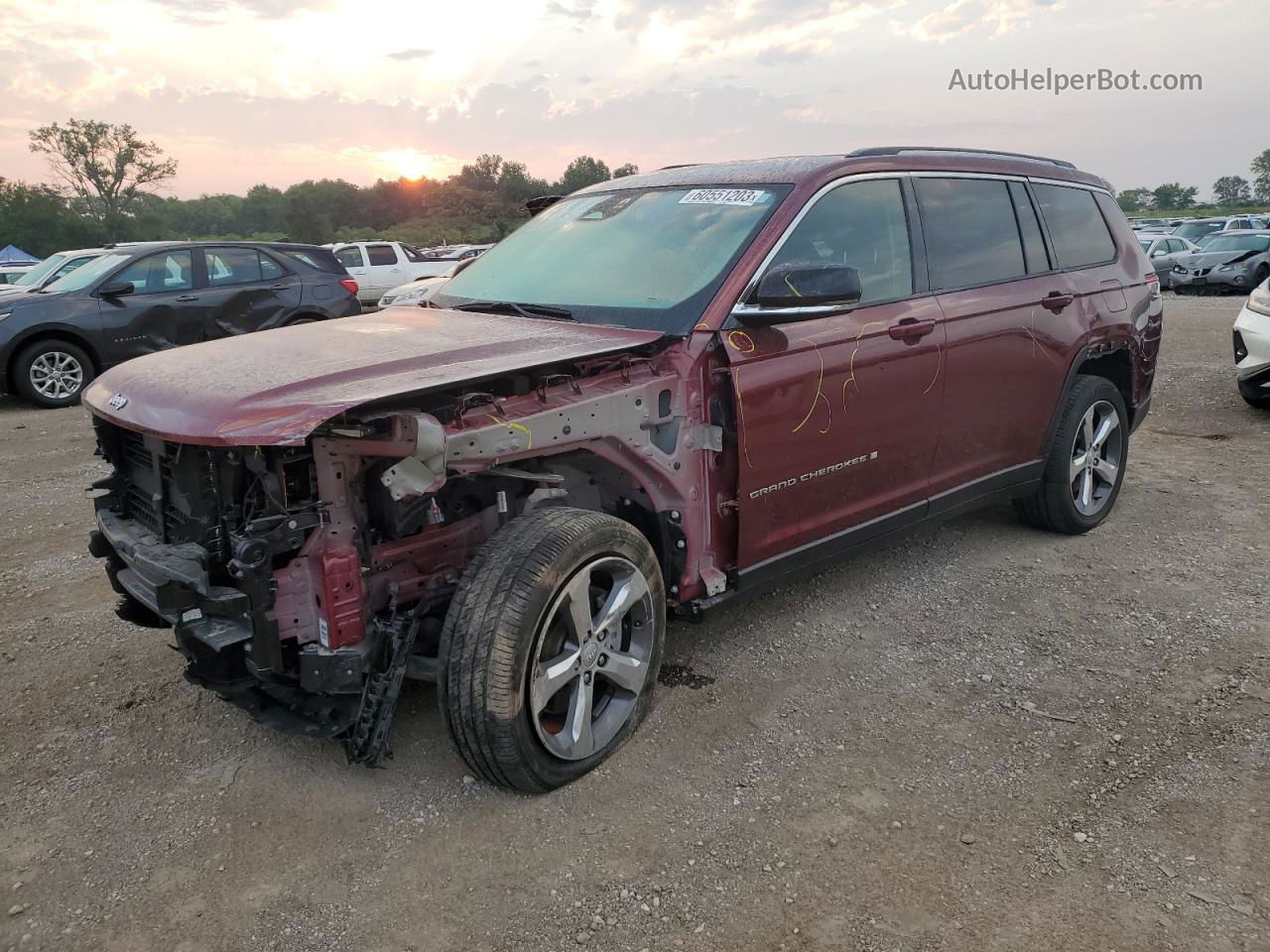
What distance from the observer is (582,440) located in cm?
286

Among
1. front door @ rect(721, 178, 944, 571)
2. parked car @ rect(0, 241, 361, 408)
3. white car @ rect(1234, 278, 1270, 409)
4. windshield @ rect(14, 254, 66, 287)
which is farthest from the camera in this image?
windshield @ rect(14, 254, 66, 287)

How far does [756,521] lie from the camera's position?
3.31 meters

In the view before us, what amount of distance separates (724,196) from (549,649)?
1906 mm

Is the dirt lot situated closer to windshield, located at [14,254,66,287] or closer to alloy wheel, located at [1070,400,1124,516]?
alloy wheel, located at [1070,400,1124,516]

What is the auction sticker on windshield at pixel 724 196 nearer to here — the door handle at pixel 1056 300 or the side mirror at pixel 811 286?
the side mirror at pixel 811 286

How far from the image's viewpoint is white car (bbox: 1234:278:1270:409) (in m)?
7.55

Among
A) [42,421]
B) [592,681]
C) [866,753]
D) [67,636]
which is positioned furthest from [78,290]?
[866,753]

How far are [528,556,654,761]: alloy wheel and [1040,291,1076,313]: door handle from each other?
267cm

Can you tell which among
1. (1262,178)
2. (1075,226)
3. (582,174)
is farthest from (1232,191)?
(1075,226)

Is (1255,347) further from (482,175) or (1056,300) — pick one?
(482,175)

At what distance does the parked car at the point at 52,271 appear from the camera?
1044 cm

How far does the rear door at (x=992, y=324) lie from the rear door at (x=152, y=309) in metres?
8.36

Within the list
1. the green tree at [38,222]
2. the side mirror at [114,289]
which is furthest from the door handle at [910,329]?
the green tree at [38,222]

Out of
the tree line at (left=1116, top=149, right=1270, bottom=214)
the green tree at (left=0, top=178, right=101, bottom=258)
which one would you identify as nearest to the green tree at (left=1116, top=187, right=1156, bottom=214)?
the tree line at (left=1116, top=149, right=1270, bottom=214)
